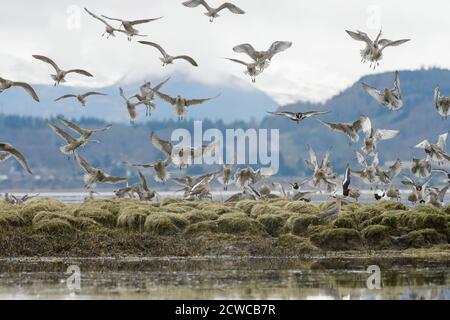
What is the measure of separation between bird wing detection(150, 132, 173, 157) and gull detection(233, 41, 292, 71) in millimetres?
3317

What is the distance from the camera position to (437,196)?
32.9 metres

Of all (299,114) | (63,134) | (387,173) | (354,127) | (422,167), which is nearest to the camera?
(299,114)

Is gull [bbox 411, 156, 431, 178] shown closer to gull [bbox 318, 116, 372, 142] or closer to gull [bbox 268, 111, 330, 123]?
gull [bbox 318, 116, 372, 142]

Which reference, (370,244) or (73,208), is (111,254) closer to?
(73,208)

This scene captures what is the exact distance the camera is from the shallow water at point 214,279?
19.4 m

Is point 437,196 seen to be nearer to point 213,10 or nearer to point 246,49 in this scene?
point 246,49

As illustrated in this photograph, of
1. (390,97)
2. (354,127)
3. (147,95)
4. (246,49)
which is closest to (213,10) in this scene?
(246,49)

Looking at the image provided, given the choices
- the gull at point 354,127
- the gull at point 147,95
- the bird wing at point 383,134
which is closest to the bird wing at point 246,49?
the gull at point 147,95

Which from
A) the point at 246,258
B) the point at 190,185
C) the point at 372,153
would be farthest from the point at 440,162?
the point at 246,258

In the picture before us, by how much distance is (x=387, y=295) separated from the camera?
19.1m

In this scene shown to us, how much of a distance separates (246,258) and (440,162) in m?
11.4

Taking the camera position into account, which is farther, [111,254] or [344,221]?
[344,221]

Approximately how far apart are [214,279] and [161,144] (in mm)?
11062
